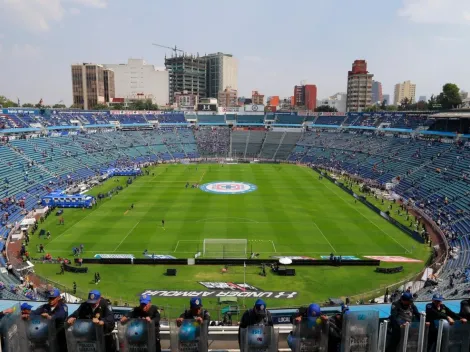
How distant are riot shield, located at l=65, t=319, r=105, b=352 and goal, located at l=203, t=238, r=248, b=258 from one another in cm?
2700

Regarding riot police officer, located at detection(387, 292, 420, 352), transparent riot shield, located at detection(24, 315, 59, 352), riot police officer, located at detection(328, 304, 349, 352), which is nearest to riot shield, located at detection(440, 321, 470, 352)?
riot police officer, located at detection(387, 292, 420, 352)

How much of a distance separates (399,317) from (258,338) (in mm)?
2431

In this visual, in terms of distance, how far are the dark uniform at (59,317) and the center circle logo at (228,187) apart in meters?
51.7

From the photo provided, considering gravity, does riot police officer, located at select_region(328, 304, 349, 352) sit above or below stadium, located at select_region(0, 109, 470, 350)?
above

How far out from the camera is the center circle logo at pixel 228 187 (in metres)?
59.0

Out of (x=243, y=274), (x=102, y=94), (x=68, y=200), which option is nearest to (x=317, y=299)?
(x=243, y=274)

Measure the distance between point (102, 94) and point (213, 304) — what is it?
19054 cm

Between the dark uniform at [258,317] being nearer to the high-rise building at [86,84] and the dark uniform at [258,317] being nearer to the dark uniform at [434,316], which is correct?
the dark uniform at [434,316]

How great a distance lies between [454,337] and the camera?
643 cm

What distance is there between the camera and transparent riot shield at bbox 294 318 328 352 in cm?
616

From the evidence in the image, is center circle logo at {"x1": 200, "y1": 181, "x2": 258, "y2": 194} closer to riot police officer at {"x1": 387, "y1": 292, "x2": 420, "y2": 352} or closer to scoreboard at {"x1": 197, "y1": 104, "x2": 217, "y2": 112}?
riot police officer at {"x1": 387, "y1": 292, "x2": 420, "y2": 352}

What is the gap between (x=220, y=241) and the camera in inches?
1416

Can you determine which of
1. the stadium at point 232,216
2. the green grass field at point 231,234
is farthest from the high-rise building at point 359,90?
the green grass field at point 231,234

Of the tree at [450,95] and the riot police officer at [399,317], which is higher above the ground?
the tree at [450,95]
